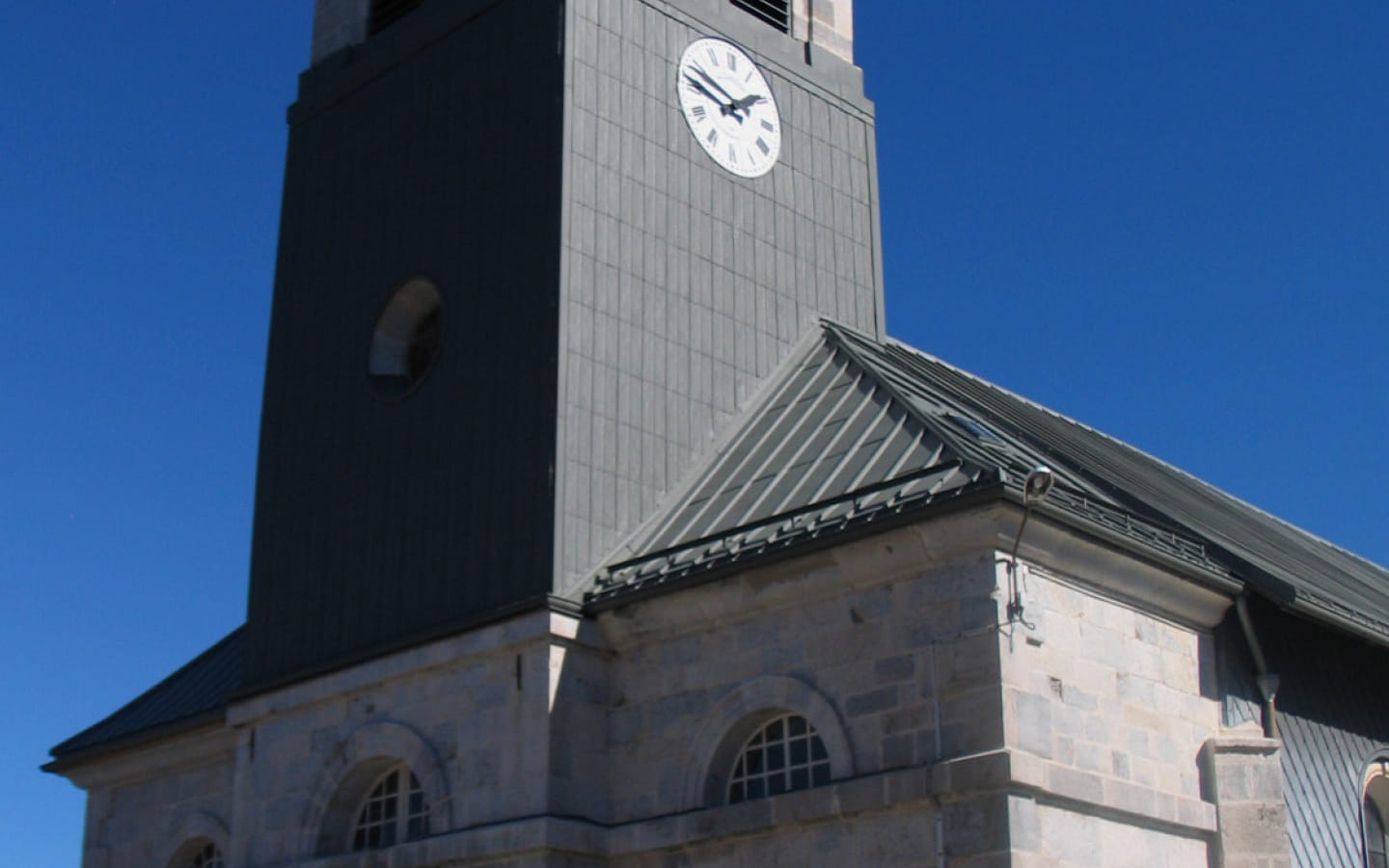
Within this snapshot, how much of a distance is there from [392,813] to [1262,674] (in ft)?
28.0

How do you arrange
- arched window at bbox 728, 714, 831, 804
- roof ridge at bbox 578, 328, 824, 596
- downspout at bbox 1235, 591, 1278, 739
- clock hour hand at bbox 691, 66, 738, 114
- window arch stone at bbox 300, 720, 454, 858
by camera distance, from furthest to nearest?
clock hour hand at bbox 691, 66, 738, 114 < window arch stone at bbox 300, 720, 454, 858 < roof ridge at bbox 578, 328, 824, 596 < downspout at bbox 1235, 591, 1278, 739 < arched window at bbox 728, 714, 831, 804

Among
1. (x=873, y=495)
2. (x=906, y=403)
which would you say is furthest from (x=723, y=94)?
(x=873, y=495)

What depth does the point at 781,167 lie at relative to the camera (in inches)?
864

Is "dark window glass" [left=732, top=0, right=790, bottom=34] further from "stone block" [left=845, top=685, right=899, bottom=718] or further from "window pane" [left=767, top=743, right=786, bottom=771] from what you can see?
"stone block" [left=845, top=685, right=899, bottom=718]

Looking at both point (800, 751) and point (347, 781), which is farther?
point (347, 781)

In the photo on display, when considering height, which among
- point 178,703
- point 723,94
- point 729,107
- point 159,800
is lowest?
point 159,800

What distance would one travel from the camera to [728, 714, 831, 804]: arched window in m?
15.9

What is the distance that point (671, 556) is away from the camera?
17469 mm

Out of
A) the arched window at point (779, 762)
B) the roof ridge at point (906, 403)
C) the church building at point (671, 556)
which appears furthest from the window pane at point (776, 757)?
the roof ridge at point (906, 403)

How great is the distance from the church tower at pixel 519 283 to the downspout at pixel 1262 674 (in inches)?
227

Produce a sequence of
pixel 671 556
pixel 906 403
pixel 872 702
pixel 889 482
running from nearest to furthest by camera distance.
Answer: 1. pixel 872 702
2. pixel 889 482
3. pixel 671 556
4. pixel 906 403

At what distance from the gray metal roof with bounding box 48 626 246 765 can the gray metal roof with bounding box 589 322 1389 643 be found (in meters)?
6.10

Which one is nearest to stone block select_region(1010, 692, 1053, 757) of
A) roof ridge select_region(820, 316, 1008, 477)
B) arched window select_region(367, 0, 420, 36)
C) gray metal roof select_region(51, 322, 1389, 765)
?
gray metal roof select_region(51, 322, 1389, 765)

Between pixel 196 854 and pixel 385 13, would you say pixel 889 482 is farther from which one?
pixel 385 13
